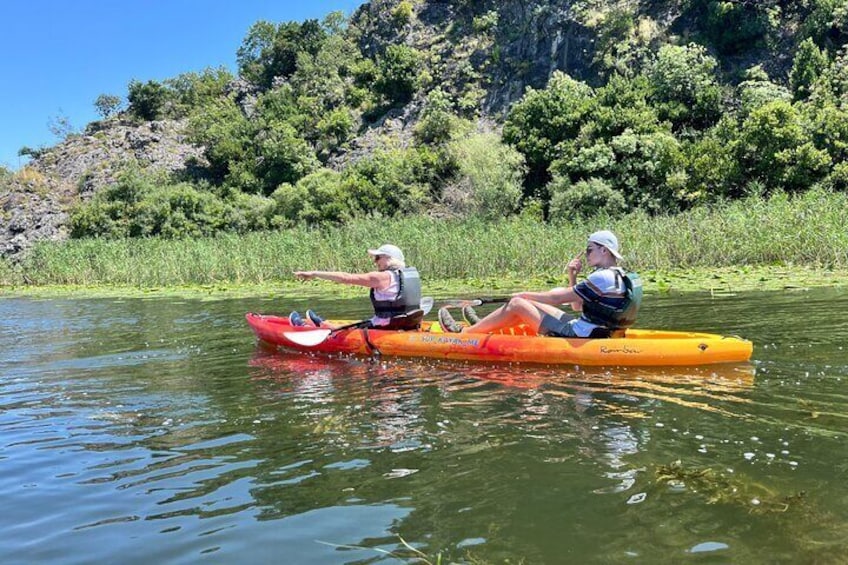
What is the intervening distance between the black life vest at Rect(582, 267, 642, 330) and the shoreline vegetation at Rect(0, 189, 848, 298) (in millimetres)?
4877

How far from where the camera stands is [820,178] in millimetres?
20250

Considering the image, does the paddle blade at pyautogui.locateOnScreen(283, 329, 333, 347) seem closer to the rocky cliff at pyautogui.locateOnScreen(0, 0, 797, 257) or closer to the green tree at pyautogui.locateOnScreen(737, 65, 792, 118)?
the green tree at pyautogui.locateOnScreen(737, 65, 792, 118)

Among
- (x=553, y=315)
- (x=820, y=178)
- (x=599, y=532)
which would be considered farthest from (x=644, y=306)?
(x=820, y=178)

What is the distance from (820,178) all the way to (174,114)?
1640 inches

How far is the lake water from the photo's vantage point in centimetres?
267

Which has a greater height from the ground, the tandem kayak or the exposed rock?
the exposed rock

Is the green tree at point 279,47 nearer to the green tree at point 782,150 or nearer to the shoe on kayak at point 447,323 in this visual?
the green tree at point 782,150

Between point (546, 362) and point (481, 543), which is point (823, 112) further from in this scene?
point (481, 543)

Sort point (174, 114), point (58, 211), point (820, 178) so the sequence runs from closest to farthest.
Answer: point (820, 178) → point (58, 211) → point (174, 114)

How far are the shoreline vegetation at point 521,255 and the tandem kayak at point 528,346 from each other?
4.65 meters

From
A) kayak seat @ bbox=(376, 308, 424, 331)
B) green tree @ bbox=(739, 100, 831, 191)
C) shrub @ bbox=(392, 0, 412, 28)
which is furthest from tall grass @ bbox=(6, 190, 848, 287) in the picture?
shrub @ bbox=(392, 0, 412, 28)

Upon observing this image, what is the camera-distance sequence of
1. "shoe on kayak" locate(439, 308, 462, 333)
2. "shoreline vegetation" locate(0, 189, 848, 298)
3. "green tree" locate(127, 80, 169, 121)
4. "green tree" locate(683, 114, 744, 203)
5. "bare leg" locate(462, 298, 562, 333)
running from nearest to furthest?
"bare leg" locate(462, 298, 562, 333) < "shoe on kayak" locate(439, 308, 462, 333) < "shoreline vegetation" locate(0, 189, 848, 298) < "green tree" locate(683, 114, 744, 203) < "green tree" locate(127, 80, 169, 121)

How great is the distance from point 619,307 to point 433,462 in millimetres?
2913

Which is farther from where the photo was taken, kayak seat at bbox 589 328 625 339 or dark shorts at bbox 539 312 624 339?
dark shorts at bbox 539 312 624 339
